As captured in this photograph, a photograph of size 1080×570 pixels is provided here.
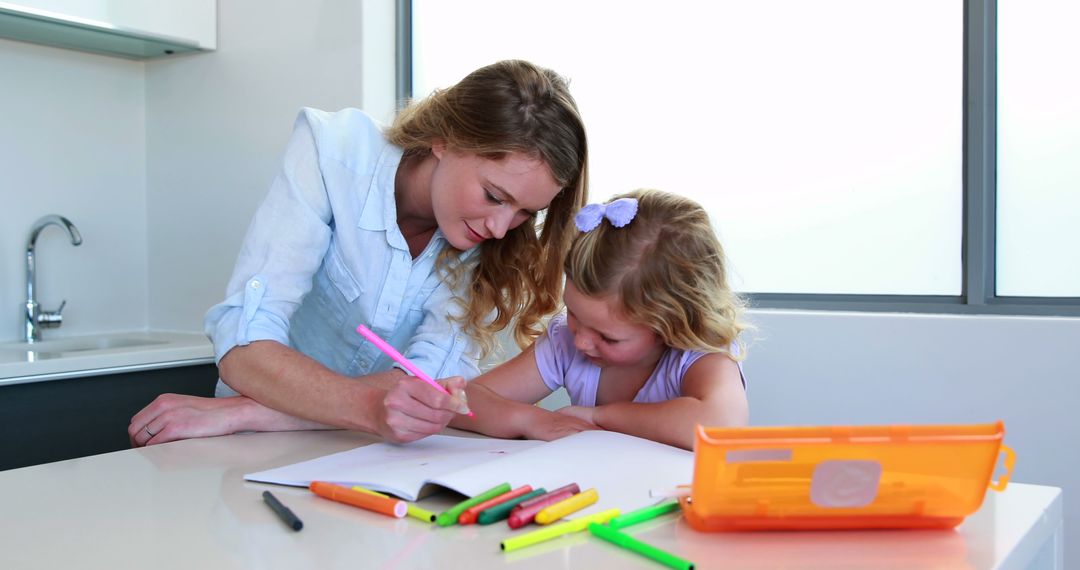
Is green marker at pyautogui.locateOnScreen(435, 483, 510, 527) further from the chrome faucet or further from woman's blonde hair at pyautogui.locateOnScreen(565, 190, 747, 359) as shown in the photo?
the chrome faucet

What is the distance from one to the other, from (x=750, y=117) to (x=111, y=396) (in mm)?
1659

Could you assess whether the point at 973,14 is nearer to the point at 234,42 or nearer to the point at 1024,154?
the point at 1024,154

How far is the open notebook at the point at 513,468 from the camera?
90cm

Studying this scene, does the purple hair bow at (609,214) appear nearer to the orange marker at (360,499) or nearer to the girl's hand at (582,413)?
the girl's hand at (582,413)

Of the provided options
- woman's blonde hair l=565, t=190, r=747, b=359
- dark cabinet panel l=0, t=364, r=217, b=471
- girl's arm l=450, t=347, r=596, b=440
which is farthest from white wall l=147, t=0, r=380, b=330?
woman's blonde hair l=565, t=190, r=747, b=359

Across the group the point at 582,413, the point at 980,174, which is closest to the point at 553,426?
the point at 582,413

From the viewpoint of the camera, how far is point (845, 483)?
29.5 inches

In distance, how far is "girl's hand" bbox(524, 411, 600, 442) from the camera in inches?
49.4

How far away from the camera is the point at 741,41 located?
2.08m

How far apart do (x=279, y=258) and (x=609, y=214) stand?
49 centimetres

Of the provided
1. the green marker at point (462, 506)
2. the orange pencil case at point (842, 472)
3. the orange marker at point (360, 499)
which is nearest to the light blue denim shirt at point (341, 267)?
the orange marker at point (360, 499)

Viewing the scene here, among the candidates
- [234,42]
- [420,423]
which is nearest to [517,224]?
[420,423]

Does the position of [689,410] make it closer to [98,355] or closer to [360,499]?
[360,499]

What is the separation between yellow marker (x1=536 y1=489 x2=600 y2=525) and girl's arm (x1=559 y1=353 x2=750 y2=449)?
348 mm
